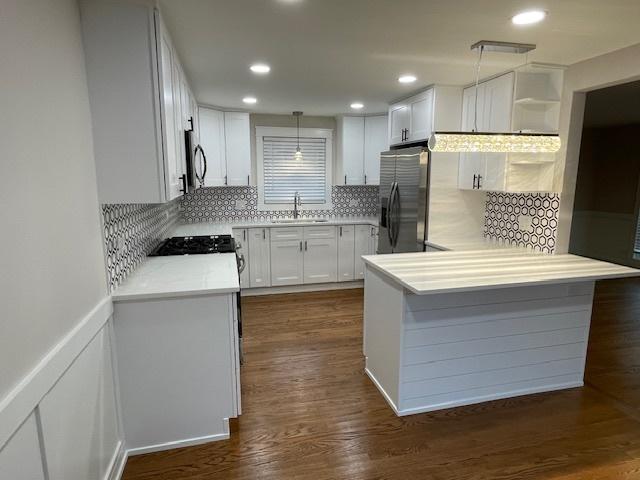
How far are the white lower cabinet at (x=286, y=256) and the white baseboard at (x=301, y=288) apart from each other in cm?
11

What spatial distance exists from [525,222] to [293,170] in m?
3.04

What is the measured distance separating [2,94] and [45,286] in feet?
1.94

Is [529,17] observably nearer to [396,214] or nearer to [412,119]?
[412,119]

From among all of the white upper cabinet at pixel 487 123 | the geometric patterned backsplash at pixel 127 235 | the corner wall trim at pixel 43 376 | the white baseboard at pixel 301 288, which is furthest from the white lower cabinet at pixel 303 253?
the corner wall trim at pixel 43 376

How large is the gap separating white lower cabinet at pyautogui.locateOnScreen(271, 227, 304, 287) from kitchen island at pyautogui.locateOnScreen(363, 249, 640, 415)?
2.15 metres

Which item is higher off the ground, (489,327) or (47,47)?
(47,47)

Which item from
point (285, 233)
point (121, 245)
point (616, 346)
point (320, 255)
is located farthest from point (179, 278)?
point (616, 346)

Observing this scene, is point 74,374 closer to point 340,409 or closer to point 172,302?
point 172,302

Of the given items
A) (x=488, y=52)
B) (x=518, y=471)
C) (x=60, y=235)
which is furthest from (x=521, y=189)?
(x=60, y=235)

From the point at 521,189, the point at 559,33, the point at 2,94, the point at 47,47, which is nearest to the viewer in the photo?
the point at 2,94

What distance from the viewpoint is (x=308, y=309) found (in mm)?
4352

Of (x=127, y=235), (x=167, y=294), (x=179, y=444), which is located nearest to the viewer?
(x=167, y=294)

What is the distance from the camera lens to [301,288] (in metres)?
5.04

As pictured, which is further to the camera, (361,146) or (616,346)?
(361,146)
